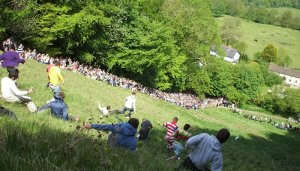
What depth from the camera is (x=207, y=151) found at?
21.3 feet

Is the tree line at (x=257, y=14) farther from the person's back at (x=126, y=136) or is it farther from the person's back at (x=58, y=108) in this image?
the person's back at (x=126, y=136)

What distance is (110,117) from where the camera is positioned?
53.6 feet

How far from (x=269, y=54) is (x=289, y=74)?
488 inches

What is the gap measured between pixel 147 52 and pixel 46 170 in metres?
34.2

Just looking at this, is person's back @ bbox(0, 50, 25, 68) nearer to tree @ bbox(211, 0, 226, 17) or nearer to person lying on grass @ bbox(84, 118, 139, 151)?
person lying on grass @ bbox(84, 118, 139, 151)

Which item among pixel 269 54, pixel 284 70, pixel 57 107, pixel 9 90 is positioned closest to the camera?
pixel 9 90

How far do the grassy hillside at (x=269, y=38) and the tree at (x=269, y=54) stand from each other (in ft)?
14.2

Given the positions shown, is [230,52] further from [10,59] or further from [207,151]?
[207,151]

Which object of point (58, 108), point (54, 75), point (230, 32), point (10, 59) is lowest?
point (58, 108)

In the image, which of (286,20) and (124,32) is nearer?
(124,32)

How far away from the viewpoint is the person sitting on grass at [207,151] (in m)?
6.43

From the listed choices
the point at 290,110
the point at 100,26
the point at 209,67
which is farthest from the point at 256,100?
the point at 100,26

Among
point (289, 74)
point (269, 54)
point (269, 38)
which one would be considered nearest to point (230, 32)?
point (269, 54)

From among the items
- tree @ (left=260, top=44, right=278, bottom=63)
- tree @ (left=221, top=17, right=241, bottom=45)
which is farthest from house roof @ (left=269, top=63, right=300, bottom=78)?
tree @ (left=221, top=17, right=241, bottom=45)
